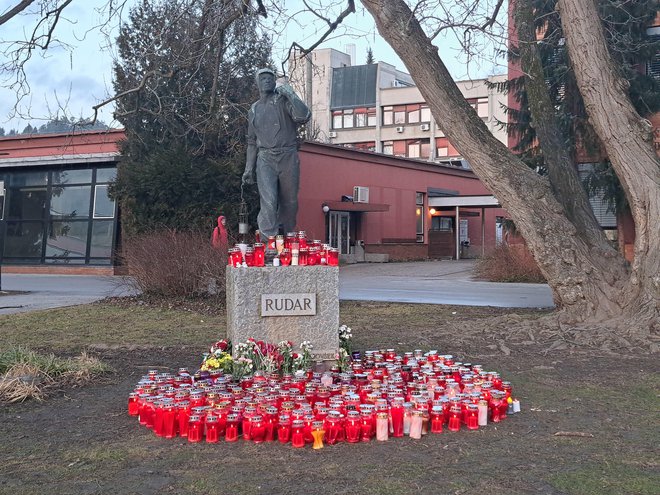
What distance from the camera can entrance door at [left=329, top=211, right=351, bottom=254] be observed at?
3152cm

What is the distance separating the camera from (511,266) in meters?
22.3

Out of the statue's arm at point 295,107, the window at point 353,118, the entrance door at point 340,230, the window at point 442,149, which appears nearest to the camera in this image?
the statue's arm at point 295,107

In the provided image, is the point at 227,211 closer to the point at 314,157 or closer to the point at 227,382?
the point at 314,157

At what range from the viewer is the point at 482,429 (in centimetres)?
564

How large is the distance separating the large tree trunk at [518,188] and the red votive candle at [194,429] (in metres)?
6.74

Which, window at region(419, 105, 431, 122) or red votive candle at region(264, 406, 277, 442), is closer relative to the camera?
red votive candle at region(264, 406, 277, 442)

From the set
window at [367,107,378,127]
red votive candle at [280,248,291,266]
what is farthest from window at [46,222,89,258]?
window at [367,107,378,127]

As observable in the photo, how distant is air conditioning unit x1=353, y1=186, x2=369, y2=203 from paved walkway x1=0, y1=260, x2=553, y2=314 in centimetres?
516

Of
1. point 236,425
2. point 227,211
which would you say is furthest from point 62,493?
point 227,211

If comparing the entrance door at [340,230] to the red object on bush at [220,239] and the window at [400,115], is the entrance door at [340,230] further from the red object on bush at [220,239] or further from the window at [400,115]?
the window at [400,115]

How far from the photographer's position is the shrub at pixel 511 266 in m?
21.8

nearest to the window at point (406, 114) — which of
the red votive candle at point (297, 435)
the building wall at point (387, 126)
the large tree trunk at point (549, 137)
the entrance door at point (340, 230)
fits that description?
the building wall at point (387, 126)

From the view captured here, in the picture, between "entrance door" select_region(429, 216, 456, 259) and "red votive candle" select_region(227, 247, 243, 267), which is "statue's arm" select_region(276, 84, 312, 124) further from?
"entrance door" select_region(429, 216, 456, 259)

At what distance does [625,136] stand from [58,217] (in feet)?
75.0
